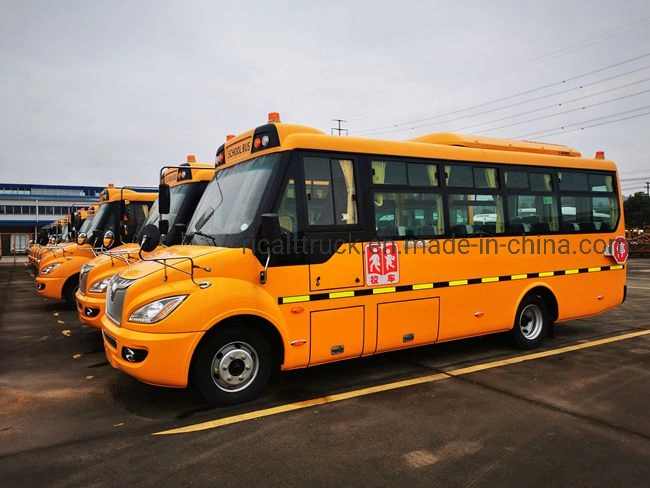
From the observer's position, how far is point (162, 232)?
786cm

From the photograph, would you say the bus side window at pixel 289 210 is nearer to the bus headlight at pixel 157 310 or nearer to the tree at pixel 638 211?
the bus headlight at pixel 157 310

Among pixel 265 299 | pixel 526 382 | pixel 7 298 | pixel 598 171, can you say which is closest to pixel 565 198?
pixel 598 171

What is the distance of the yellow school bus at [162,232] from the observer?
7.07m

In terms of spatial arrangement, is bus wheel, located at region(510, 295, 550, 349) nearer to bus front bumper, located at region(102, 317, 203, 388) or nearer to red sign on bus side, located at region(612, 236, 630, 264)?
red sign on bus side, located at region(612, 236, 630, 264)

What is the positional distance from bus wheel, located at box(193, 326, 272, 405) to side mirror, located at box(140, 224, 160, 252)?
154cm

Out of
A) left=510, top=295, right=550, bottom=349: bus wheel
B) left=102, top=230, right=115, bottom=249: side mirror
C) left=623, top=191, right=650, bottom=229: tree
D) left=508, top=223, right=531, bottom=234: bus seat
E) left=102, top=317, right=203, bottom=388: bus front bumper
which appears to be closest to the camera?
left=102, top=317, right=203, bottom=388: bus front bumper

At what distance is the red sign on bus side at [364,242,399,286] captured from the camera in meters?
5.49

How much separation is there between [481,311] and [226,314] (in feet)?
12.1

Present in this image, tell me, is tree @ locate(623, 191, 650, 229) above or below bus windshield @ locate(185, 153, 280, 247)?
above

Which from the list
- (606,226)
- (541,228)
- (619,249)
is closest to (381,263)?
(541,228)

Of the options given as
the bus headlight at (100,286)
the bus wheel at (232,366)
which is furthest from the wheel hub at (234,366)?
the bus headlight at (100,286)

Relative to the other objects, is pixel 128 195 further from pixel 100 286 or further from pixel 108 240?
pixel 100 286

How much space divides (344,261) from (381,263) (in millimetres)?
521

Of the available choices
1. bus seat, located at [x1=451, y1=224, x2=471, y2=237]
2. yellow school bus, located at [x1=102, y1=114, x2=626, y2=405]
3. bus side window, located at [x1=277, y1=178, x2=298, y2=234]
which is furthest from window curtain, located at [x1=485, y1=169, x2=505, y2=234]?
bus side window, located at [x1=277, y1=178, x2=298, y2=234]
